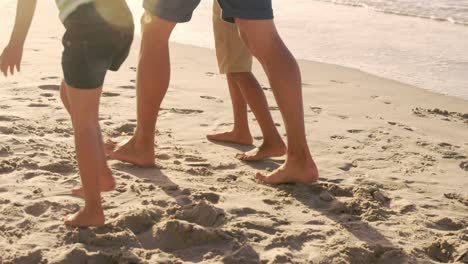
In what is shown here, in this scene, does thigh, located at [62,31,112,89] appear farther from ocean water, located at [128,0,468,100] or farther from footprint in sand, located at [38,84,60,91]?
ocean water, located at [128,0,468,100]

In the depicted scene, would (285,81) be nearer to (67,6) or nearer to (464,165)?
(67,6)

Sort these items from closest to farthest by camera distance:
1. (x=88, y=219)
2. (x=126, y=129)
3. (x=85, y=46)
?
1. (x=85, y=46)
2. (x=88, y=219)
3. (x=126, y=129)

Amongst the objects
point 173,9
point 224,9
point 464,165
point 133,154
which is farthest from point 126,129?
point 464,165

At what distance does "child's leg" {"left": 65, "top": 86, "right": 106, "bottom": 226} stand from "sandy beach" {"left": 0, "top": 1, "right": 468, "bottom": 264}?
0.07 meters

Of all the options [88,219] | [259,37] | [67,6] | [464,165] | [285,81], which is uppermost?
[67,6]

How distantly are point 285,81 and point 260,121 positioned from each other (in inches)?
24.7

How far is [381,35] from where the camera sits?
28.1ft

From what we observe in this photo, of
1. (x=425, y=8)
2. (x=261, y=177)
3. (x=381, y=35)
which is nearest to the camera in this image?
(x=261, y=177)

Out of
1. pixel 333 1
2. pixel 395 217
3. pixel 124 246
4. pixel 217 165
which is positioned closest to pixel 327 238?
Answer: pixel 395 217

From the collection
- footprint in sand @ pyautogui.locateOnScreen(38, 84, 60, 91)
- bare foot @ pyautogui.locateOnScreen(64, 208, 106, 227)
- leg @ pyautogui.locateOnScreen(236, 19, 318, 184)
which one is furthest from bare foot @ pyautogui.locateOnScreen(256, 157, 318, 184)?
footprint in sand @ pyautogui.locateOnScreen(38, 84, 60, 91)

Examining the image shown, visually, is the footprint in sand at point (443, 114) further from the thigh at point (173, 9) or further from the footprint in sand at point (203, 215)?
the footprint in sand at point (203, 215)

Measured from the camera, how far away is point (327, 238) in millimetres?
3146

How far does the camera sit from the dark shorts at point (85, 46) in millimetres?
2947

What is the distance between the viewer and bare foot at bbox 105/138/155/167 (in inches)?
154
